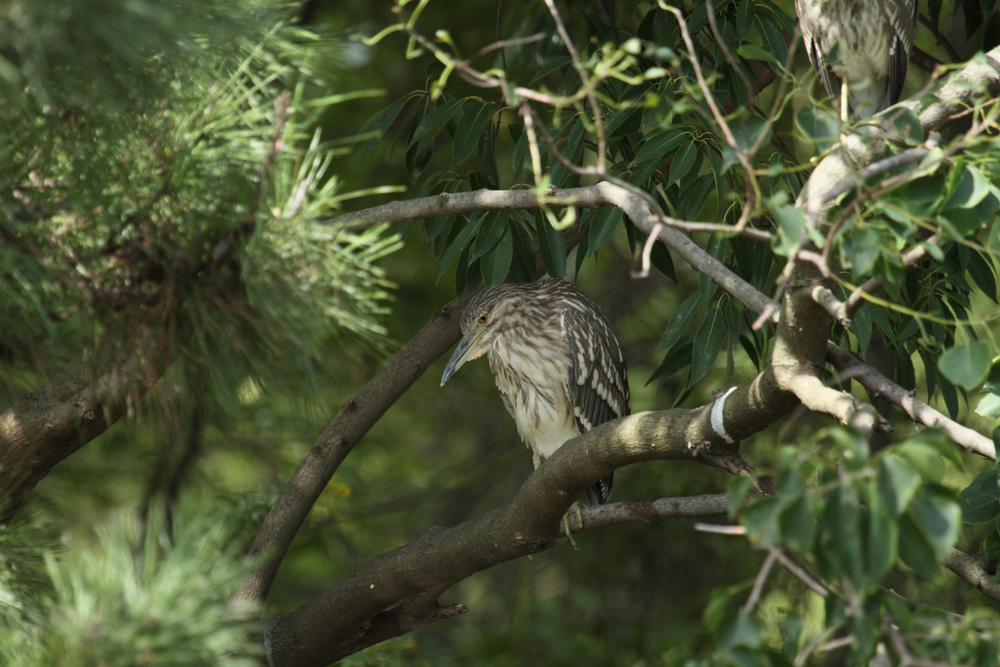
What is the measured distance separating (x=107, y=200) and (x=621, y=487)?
156 inches

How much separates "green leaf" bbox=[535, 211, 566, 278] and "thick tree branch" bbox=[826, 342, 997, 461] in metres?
0.92

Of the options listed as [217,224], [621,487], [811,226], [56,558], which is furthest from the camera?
[621,487]

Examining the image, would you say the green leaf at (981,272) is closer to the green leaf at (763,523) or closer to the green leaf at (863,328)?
the green leaf at (863,328)

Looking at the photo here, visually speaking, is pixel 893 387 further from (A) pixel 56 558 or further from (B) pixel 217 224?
(A) pixel 56 558

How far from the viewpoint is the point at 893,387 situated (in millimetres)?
1667

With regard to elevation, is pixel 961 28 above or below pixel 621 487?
above

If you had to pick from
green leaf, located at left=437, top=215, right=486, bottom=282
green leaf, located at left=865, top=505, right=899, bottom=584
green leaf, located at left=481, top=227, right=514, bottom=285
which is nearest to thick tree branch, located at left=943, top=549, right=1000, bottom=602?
green leaf, located at left=865, top=505, right=899, bottom=584

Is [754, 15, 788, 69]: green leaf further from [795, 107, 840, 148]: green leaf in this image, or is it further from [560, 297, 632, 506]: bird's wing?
[560, 297, 632, 506]: bird's wing

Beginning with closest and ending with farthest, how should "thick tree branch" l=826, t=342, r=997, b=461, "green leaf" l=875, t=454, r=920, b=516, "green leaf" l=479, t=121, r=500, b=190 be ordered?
"green leaf" l=875, t=454, r=920, b=516 → "thick tree branch" l=826, t=342, r=997, b=461 → "green leaf" l=479, t=121, r=500, b=190

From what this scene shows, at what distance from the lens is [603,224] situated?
2.29 metres

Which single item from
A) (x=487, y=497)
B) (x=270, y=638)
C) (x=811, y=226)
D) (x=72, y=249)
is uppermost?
(x=72, y=249)

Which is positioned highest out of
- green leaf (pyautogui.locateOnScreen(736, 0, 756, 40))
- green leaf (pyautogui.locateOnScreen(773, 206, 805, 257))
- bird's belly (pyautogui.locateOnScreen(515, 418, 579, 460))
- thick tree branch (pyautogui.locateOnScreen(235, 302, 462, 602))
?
green leaf (pyautogui.locateOnScreen(773, 206, 805, 257))

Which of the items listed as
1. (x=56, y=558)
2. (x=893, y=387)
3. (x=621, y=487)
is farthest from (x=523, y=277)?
(x=621, y=487)

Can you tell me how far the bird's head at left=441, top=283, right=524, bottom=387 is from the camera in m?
3.08
